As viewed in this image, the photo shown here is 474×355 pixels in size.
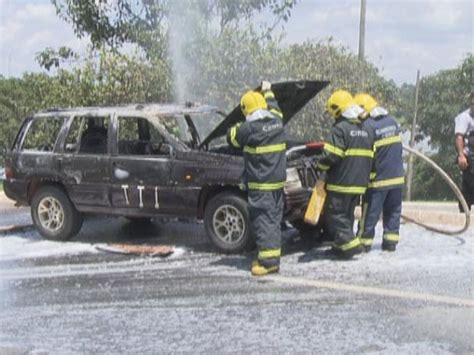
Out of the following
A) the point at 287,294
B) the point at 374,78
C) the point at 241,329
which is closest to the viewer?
the point at 241,329

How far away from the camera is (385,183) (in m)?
7.73

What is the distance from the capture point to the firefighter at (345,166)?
7.35m

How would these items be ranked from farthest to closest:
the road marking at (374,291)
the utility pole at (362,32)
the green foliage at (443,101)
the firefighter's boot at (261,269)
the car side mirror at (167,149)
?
1. the green foliage at (443,101)
2. the utility pole at (362,32)
3. the car side mirror at (167,149)
4. the firefighter's boot at (261,269)
5. the road marking at (374,291)

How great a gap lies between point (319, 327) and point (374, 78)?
11.3 meters

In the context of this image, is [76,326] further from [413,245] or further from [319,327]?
[413,245]

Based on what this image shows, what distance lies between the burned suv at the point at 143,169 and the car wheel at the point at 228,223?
10 mm

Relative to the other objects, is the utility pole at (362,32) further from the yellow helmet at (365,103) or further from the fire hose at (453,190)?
the yellow helmet at (365,103)

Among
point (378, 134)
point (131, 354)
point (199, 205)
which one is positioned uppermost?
point (378, 134)

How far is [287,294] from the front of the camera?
251 inches

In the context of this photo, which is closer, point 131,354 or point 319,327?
point 131,354

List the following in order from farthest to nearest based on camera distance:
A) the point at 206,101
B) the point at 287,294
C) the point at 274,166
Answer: the point at 206,101
the point at 274,166
the point at 287,294

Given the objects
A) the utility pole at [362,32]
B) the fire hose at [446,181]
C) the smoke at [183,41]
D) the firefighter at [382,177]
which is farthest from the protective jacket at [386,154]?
the utility pole at [362,32]

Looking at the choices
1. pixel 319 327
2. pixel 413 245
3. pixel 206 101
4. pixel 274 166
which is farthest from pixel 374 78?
pixel 319 327

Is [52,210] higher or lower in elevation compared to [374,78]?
lower
